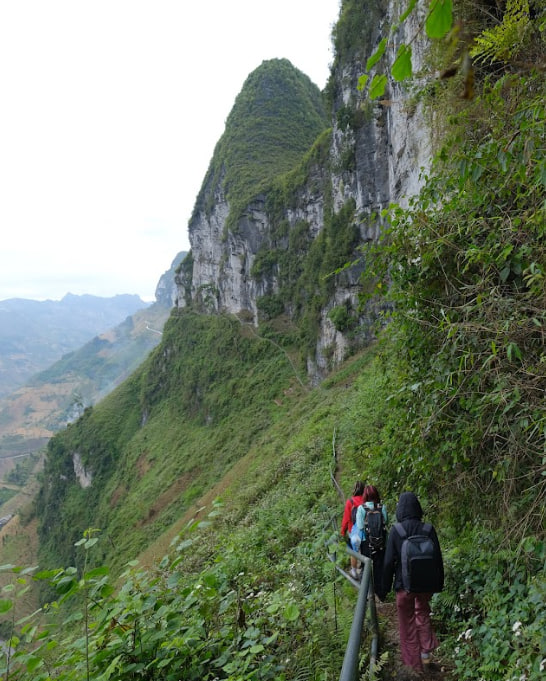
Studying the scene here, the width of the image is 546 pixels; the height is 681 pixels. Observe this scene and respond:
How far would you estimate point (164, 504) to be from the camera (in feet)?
104

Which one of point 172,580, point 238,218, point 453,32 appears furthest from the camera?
point 238,218

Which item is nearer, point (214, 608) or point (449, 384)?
point (214, 608)

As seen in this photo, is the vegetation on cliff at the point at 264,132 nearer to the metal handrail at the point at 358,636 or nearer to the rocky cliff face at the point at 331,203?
the rocky cliff face at the point at 331,203

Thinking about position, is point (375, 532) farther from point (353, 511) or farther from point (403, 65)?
point (403, 65)

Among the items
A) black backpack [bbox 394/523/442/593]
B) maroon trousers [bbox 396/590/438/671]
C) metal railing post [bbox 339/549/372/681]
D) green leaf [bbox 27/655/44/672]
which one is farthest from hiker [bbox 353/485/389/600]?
green leaf [bbox 27/655/44/672]

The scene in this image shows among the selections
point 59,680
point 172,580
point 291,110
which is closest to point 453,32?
point 172,580

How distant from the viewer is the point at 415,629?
3.30 meters

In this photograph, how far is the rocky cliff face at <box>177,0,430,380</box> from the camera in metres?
19.0

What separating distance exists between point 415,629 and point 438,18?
156 inches

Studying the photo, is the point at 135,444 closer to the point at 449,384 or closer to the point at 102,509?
the point at 102,509

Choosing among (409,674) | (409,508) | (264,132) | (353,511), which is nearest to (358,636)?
(409,508)

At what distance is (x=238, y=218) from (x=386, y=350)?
164 ft

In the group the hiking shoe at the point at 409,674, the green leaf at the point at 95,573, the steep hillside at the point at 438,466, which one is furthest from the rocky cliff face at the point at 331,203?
the hiking shoe at the point at 409,674

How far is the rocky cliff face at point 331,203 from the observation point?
19.0 metres
